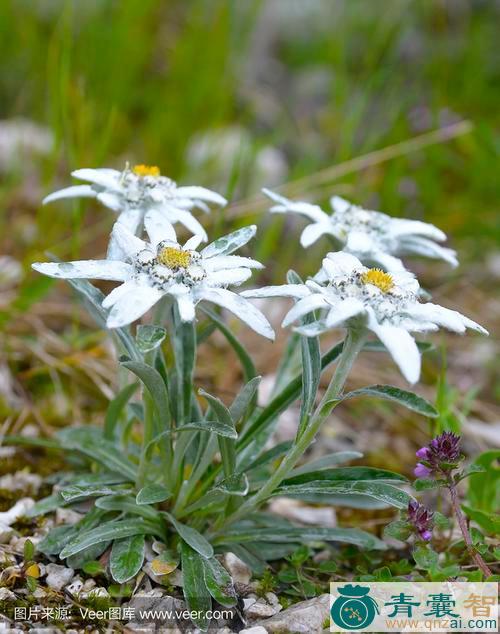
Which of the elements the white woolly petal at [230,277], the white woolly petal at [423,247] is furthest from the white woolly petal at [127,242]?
the white woolly petal at [423,247]

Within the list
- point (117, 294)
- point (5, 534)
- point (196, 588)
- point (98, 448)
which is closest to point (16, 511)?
point (5, 534)

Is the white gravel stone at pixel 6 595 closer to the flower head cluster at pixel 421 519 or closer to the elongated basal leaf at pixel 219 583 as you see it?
the elongated basal leaf at pixel 219 583

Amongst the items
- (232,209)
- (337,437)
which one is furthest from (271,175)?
(337,437)

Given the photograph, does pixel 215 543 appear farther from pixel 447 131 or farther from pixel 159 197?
pixel 447 131

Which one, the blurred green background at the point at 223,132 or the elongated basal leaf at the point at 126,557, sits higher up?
the blurred green background at the point at 223,132

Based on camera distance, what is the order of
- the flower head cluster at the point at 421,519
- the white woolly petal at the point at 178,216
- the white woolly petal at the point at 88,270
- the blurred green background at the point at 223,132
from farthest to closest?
the blurred green background at the point at 223,132, the white woolly petal at the point at 178,216, the flower head cluster at the point at 421,519, the white woolly petal at the point at 88,270

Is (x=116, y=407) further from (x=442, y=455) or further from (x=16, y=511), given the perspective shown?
(x=442, y=455)

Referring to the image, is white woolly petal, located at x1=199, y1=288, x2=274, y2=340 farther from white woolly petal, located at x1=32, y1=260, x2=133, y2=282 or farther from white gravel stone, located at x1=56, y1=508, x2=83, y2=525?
white gravel stone, located at x1=56, y1=508, x2=83, y2=525
